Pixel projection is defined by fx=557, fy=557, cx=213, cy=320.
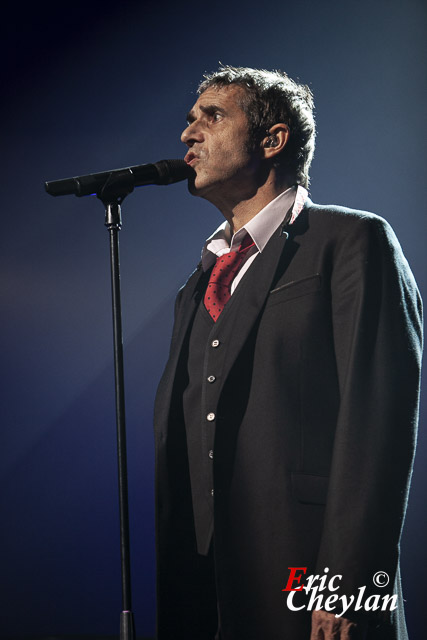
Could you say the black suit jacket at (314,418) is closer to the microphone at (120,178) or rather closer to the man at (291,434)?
the man at (291,434)

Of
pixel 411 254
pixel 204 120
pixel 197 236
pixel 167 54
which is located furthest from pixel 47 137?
pixel 411 254

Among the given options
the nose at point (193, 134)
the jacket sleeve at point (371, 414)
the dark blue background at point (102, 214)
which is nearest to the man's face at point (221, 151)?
the nose at point (193, 134)

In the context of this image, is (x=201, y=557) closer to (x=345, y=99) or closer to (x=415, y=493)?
(x=415, y=493)

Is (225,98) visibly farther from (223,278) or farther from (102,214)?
(102,214)

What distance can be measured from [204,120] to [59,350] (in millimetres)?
1367

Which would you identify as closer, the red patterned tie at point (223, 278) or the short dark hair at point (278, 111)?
the red patterned tie at point (223, 278)

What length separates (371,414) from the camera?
99cm

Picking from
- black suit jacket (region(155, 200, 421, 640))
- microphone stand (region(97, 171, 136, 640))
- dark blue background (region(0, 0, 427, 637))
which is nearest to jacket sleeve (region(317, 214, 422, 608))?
black suit jacket (region(155, 200, 421, 640))

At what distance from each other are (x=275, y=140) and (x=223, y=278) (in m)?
0.43

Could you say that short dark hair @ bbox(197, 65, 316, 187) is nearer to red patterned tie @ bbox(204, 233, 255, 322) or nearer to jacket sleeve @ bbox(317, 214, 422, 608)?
red patterned tie @ bbox(204, 233, 255, 322)

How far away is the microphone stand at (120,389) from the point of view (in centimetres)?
105

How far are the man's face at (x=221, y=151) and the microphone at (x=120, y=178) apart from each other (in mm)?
113

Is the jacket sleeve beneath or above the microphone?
beneath

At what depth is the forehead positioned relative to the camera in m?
1.52
